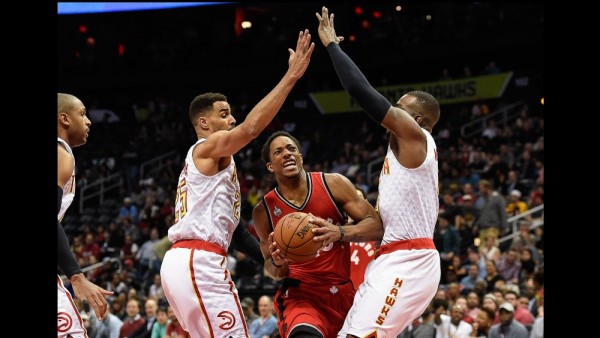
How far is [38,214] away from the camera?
294 centimetres

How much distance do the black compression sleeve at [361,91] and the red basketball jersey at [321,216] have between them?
0.89m

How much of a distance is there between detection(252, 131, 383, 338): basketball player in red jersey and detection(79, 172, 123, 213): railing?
16.9 m

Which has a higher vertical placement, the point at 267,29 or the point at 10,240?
the point at 267,29

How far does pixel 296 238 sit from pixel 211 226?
0.59 metres

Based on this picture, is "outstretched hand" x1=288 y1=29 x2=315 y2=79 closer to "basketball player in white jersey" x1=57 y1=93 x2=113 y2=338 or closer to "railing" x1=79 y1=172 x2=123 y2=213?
"basketball player in white jersey" x1=57 y1=93 x2=113 y2=338

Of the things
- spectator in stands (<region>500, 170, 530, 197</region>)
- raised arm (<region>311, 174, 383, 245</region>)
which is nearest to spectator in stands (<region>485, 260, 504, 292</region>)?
spectator in stands (<region>500, 170, 530, 197</region>)

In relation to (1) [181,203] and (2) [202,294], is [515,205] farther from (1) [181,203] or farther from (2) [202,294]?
(2) [202,294]

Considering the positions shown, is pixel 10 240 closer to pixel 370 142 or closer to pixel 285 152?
pixel 285 152

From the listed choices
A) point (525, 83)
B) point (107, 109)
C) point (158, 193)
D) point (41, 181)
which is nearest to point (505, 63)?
point (525, 83)

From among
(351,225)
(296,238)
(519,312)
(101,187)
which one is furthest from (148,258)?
(296,238)

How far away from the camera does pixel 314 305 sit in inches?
228

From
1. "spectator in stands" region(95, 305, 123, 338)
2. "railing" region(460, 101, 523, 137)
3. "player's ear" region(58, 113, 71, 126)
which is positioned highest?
"railing" region(460, 101, 523, 137)

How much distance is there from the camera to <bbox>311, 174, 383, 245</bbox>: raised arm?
5402mm

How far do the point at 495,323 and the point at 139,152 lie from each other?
16109 millimetres
